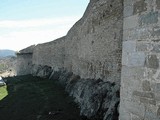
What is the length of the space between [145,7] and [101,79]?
9366mm

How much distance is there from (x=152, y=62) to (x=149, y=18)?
615mm

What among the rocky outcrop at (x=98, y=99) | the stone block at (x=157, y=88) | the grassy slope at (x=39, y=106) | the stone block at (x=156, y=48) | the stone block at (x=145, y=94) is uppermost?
the stone block at (x=156, y=48)

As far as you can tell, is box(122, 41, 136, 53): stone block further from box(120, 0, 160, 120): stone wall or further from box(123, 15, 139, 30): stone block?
box(123, 15, 139, 30): stone block

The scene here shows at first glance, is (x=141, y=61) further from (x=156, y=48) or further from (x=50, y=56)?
(x=50, y=56)

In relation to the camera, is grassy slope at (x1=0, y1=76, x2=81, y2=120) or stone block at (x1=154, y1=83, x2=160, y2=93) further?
grassy slope at (x1=0, y1=76, x2=81, y2=120)

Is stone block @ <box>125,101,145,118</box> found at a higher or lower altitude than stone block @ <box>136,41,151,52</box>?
lower

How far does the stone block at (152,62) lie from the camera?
414 cm

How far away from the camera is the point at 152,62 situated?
423cm

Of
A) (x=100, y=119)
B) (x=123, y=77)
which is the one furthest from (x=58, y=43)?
(x=123, y=77)

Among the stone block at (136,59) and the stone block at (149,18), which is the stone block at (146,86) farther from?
the stone block at (149,18)

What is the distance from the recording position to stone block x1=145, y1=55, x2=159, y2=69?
13.6 ft

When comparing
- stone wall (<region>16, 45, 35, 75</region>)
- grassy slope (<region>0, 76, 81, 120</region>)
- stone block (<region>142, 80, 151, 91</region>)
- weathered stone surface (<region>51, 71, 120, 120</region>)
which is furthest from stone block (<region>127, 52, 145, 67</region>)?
stone wall (<region>16, 45, 35, 75</region>)

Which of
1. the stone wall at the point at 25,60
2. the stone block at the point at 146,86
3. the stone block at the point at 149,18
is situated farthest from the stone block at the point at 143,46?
the stone wall at the point at 25,60

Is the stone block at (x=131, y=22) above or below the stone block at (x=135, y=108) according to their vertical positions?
above
